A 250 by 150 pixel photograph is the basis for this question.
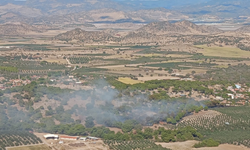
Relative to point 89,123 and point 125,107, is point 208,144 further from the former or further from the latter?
point 125,107

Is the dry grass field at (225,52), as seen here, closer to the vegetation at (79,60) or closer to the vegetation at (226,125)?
the vegetation at (79,60)

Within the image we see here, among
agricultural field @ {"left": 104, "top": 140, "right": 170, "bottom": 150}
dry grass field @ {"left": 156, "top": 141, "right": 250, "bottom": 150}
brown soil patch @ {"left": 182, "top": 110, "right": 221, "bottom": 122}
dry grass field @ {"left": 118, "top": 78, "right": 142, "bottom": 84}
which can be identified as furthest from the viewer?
Result: dry grass field @ {"left": 118, "top": 78, "right": 142, "bottom": 84}

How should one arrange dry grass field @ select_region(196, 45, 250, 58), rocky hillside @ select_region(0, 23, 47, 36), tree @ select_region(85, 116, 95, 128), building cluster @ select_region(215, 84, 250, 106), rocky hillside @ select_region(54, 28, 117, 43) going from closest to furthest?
tree @ select_region(85, 116, 95, 128) → building cluster @ select_region(215, 84, 250, 106) → dry grass field @ select_region(196, 45, 250, 58) → rocky hillside @ select_region(54, 28, 117, 43) → rocky hillside @ select_region(0, 23, 47, 36)

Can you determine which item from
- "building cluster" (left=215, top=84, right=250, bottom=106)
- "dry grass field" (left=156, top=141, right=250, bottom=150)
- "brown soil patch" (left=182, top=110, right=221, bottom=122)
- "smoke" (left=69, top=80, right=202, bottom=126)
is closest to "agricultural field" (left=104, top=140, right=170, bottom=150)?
"dry grass field" (left=156, top=141, right=250, bottom=150)

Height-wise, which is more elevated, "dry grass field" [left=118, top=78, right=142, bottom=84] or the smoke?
"dry grass field" [left=118, top=78, right=142, bottom=84]

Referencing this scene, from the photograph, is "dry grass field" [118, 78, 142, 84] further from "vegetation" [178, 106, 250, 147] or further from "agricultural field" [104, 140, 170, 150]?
"agricultural field" [104, 140, 170, 150]

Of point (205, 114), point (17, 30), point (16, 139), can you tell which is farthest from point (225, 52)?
point (17, 30)

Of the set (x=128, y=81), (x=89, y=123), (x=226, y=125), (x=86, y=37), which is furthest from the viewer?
(x=86, y=37)

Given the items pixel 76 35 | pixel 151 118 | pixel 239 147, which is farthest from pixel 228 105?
pixel 76 35

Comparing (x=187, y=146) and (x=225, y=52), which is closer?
(x=187, y=146)

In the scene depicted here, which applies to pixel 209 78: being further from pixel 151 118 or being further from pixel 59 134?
pixel 59 134
